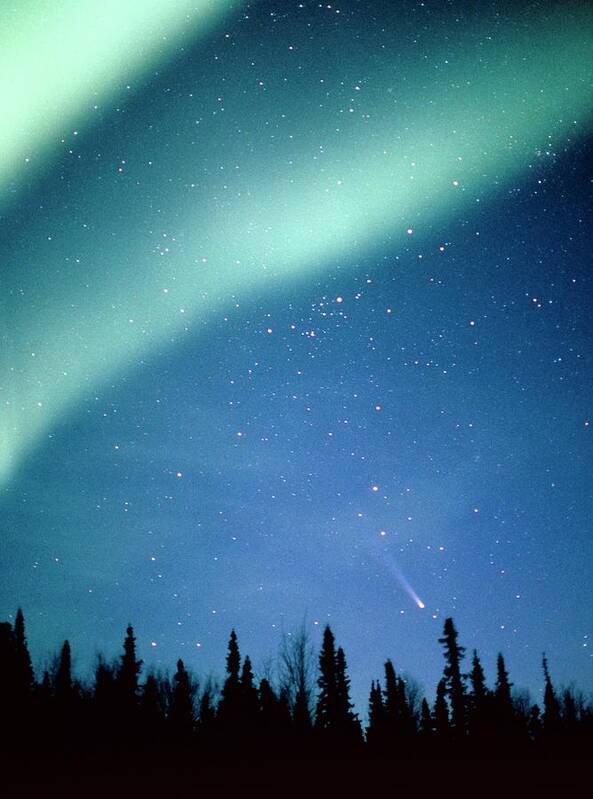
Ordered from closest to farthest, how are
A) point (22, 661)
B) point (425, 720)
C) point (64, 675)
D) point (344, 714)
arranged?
point (22, 661) < point (344, 714) < point (64, 675) < point (425, 720)

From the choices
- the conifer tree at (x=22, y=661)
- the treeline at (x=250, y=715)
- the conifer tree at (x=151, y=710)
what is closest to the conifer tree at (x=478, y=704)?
the treeline at (x=250, y=715)

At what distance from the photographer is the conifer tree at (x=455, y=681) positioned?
2114 inches

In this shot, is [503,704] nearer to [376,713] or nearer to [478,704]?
[478,704]

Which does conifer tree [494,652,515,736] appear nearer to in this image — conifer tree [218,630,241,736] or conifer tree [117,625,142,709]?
conifer tree [218,630,241,736]

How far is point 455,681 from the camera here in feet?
181

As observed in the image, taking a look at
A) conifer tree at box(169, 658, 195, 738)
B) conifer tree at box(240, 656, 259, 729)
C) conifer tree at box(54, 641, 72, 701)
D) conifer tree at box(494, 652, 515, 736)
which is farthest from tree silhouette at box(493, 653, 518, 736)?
conifer tree at box(54, 641, 72, 701)

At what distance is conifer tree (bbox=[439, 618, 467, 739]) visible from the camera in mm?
53688

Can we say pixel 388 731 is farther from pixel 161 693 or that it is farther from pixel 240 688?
pixel 161 693

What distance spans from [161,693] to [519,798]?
66260 mm

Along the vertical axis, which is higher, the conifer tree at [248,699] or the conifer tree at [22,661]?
the conifer tree at [22,661]

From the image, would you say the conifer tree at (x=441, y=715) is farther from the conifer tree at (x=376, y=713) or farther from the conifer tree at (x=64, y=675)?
the conifer tree at (x=64, y=675)

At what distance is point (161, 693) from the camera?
67.9m

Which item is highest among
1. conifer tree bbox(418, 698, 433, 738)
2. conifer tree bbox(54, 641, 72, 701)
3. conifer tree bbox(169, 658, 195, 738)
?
conifer tree bbox(54, 641, 72, 701)

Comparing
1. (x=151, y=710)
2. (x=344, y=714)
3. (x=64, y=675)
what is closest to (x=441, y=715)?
(x=344, y=714)
